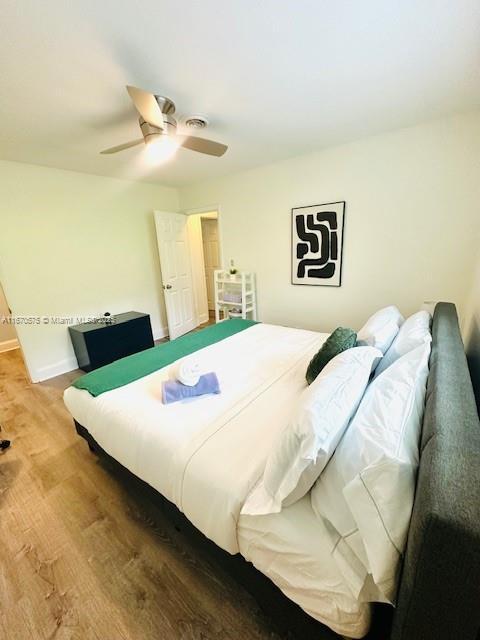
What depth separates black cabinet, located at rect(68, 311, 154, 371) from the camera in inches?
122

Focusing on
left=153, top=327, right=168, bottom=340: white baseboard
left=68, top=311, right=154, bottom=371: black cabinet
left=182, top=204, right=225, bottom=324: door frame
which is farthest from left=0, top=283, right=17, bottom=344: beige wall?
left=182, top=204, right=225, bottom=324: door frame

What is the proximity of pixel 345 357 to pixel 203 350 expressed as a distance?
1.25m

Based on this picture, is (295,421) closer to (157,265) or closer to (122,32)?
(122,32)

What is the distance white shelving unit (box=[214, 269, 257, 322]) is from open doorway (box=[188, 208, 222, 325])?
62 cm

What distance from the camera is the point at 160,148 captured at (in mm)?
2471

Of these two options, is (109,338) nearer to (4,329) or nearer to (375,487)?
(4,329)

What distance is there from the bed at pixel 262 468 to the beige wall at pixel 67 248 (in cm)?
193

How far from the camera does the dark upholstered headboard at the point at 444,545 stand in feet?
1.57

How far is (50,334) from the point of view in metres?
3.20

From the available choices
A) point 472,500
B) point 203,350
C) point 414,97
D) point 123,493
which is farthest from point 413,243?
point 123,493

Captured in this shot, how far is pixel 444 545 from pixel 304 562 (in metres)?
0.50

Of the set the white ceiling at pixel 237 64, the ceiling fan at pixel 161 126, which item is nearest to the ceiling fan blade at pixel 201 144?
the ceiling fan at pixel 161 126

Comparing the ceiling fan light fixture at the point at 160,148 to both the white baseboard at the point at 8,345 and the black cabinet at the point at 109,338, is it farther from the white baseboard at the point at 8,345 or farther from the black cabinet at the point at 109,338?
the white baseboard at the point at 8,345

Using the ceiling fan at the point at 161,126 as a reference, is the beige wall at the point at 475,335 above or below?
below
